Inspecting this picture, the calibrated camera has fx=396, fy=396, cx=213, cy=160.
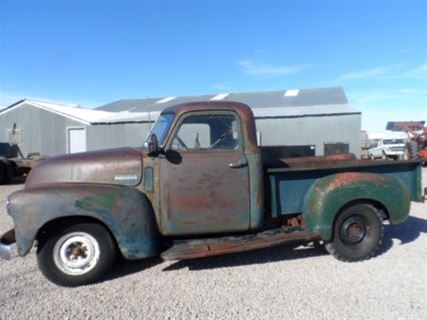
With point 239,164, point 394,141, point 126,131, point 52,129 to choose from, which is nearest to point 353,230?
point 239,164

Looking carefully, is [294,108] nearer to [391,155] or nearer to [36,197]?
[391,155]

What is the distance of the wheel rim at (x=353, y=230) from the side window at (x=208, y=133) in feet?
5.91

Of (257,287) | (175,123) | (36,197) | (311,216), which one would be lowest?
(257,287)

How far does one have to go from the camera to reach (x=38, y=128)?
27.0 m

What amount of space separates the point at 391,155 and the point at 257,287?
25.0 meters

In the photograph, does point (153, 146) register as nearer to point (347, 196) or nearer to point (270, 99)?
point (347, 196)

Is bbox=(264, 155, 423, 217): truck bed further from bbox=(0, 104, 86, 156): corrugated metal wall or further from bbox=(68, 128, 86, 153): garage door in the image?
bbox=(0, 104, 86, 156): corrugated metal wall

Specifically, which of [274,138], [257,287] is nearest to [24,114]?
[274,138]

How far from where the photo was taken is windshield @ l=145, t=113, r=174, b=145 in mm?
4877

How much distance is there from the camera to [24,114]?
27.3 metres

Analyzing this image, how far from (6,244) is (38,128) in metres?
24.6

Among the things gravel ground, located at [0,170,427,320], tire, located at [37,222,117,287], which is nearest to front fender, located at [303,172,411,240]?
gravel ground, located at [0,170,427,320]

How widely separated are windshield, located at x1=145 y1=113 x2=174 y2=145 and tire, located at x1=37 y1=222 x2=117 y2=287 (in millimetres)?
1262

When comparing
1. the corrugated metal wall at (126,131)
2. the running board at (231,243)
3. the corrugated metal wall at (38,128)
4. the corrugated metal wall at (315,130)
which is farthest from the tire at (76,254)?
the corrugated metal wall at (38,128)
